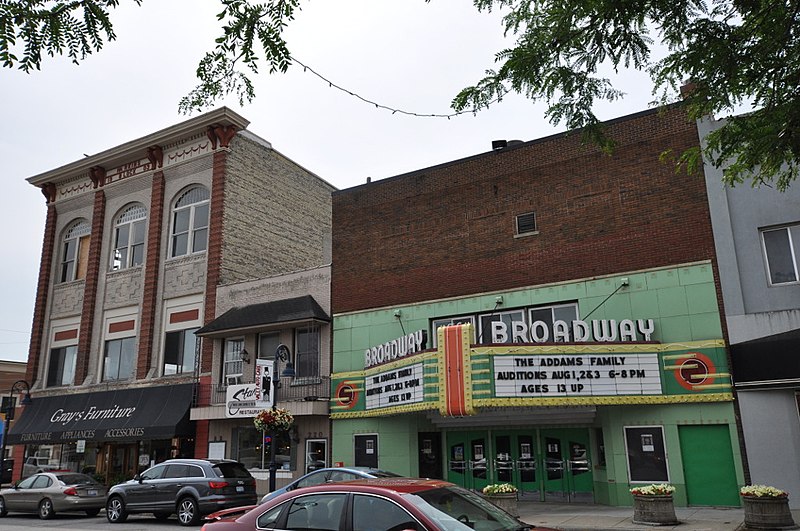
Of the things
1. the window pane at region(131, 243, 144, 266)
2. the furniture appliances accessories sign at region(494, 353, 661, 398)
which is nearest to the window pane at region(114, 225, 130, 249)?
the window pane at region(131, 243, 144, 266)

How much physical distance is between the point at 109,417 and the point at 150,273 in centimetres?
639

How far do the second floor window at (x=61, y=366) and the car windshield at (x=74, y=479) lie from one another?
11.4m

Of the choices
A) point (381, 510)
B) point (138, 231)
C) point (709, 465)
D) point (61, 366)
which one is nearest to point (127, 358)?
point (61, 366)

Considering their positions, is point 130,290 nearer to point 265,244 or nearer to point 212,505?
point 265,244

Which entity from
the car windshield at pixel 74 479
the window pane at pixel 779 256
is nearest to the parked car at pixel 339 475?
the car windshield at pixel 74 479

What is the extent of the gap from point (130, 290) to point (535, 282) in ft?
63.7

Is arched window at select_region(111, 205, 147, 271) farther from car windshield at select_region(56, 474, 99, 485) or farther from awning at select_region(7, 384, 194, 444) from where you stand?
car windshield at select_region(56, 474, 99, 485)

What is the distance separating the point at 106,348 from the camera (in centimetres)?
3181

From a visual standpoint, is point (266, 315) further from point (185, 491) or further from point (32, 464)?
point (32, 464)

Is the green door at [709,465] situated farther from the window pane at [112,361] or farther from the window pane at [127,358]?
the window pane at [112,361]

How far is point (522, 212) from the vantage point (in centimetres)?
Answer: 2209

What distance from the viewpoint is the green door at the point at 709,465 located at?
56.7ft

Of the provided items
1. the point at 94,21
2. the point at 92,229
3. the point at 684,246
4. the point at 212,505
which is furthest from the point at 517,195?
the point at 92,229

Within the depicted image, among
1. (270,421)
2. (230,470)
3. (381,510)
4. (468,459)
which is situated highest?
(270,421)
